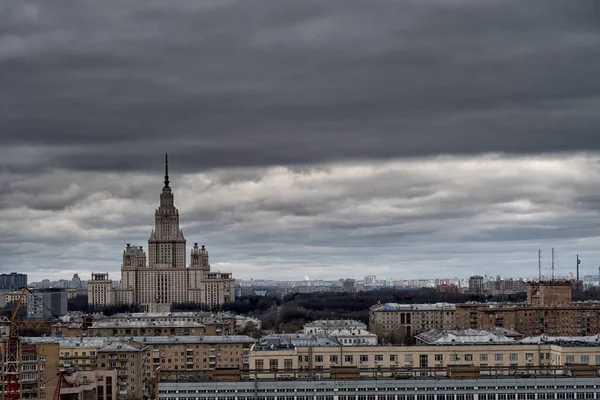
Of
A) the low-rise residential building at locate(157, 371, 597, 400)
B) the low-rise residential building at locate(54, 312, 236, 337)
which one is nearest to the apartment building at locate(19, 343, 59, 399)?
the low-rise residential building at locate(157, 371, 597, 400)

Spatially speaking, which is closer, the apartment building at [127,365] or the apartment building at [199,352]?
the apartment building at [127,365]

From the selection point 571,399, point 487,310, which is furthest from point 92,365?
point 487,310

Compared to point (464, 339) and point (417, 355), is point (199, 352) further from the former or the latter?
point (417, 355)

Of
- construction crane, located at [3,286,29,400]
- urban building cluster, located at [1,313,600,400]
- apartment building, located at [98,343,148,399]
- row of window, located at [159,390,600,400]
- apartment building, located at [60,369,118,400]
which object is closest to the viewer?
row of window, located at [159,390,600,400]

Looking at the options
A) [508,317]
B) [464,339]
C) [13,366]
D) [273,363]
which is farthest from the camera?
[508,317]

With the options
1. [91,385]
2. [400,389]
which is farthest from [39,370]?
[400,389]

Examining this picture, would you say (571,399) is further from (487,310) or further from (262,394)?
(487,310)

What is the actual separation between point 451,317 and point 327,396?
88364mm

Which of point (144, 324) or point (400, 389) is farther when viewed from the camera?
point (144, 324)

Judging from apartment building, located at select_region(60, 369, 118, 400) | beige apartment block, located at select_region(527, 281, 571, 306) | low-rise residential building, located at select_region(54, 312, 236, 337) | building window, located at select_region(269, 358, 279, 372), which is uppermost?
beige apartment block, located at select_region(527, 281, 571, 306)

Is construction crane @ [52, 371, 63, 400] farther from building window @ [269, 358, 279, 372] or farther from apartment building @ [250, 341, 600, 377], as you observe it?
building window @ [269, 358, 279, 372]

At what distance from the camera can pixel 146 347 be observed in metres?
95.8

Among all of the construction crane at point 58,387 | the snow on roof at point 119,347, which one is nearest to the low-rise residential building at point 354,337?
the snow on roof at point 119,347

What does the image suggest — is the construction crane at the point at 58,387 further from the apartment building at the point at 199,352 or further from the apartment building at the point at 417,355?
the apartment building at the point at 199,352
